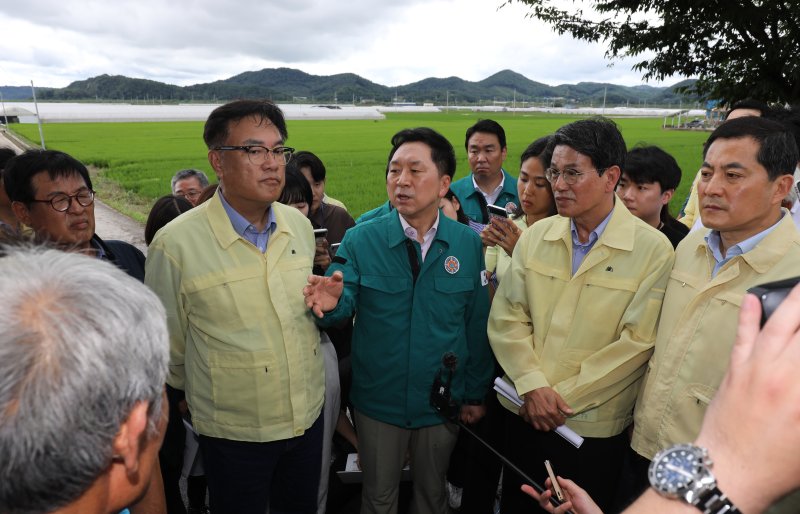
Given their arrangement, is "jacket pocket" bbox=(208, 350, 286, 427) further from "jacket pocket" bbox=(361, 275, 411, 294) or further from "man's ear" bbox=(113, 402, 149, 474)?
"man's ear" bbox=(113, 402, 149, 474)

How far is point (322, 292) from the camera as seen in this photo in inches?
88.7

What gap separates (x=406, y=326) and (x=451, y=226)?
609 mm

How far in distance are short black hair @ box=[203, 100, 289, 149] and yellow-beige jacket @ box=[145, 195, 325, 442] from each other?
1.05 ft

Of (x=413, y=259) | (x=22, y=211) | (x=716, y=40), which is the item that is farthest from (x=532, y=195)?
(x=716, y=40)

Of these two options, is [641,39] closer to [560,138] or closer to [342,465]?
[560,138]

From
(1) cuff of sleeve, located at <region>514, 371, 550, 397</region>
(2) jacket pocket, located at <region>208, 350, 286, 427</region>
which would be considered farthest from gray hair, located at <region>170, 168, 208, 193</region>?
(1) cuff of sleeve, located at <region>514, 371, 550, 397</region>

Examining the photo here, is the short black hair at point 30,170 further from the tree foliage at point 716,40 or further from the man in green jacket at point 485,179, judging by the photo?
the tree foliage at point 716,40

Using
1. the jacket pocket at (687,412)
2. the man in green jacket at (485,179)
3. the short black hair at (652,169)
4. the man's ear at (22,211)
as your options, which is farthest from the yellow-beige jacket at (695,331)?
the man's ear at (22,211)

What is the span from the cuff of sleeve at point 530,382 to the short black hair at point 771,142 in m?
1.24

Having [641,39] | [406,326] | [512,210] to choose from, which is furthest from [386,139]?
[406,326]

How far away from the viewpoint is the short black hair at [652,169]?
3.17 m

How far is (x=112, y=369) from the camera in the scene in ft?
3.06

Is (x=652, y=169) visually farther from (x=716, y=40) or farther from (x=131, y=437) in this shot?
(x=716, y=40)

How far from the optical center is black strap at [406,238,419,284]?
2.58m
